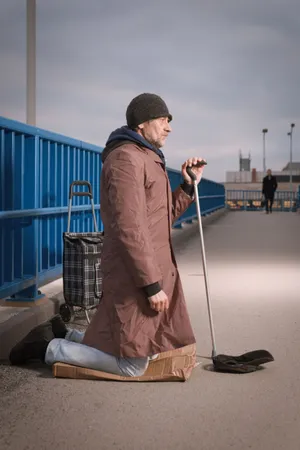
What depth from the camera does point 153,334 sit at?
459cm

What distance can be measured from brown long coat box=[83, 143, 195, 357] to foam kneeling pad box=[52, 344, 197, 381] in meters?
0.14

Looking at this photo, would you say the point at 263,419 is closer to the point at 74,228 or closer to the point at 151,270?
the point at 151,270

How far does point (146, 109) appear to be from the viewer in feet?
15.6

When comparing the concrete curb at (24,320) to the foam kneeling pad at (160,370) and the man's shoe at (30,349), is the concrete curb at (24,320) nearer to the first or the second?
the man's shoe at (30,349)

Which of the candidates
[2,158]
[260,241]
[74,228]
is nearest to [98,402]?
[2,158]

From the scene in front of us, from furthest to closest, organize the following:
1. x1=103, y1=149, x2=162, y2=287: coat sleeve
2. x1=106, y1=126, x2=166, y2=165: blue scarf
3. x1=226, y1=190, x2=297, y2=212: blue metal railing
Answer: x1=226, y1=190, x2=297, y2=212: blue metal railing, x1=106, y1=126, x2=166, y2=165: blue scarf, x1=103, y1=149, x2=162, y2=287: coat sleeve

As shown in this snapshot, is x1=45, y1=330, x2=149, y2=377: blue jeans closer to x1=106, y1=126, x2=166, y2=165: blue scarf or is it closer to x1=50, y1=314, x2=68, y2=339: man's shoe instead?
x1=50, y1=314, x2=68, y2=339: man's shoe

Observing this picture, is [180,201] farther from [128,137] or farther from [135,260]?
[135,260]

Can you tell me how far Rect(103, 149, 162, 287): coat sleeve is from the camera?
4.35 metres

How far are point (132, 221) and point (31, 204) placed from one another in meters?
2.83

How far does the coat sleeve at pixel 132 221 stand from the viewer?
4.35 metres

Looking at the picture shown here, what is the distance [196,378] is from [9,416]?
1300 mm

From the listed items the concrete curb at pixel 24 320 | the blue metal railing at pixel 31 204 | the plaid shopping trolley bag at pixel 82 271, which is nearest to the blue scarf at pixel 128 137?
the blue metal railing at pixel 31 204

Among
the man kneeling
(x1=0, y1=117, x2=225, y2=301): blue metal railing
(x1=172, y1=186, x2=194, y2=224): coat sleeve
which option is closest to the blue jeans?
the man kneeling
